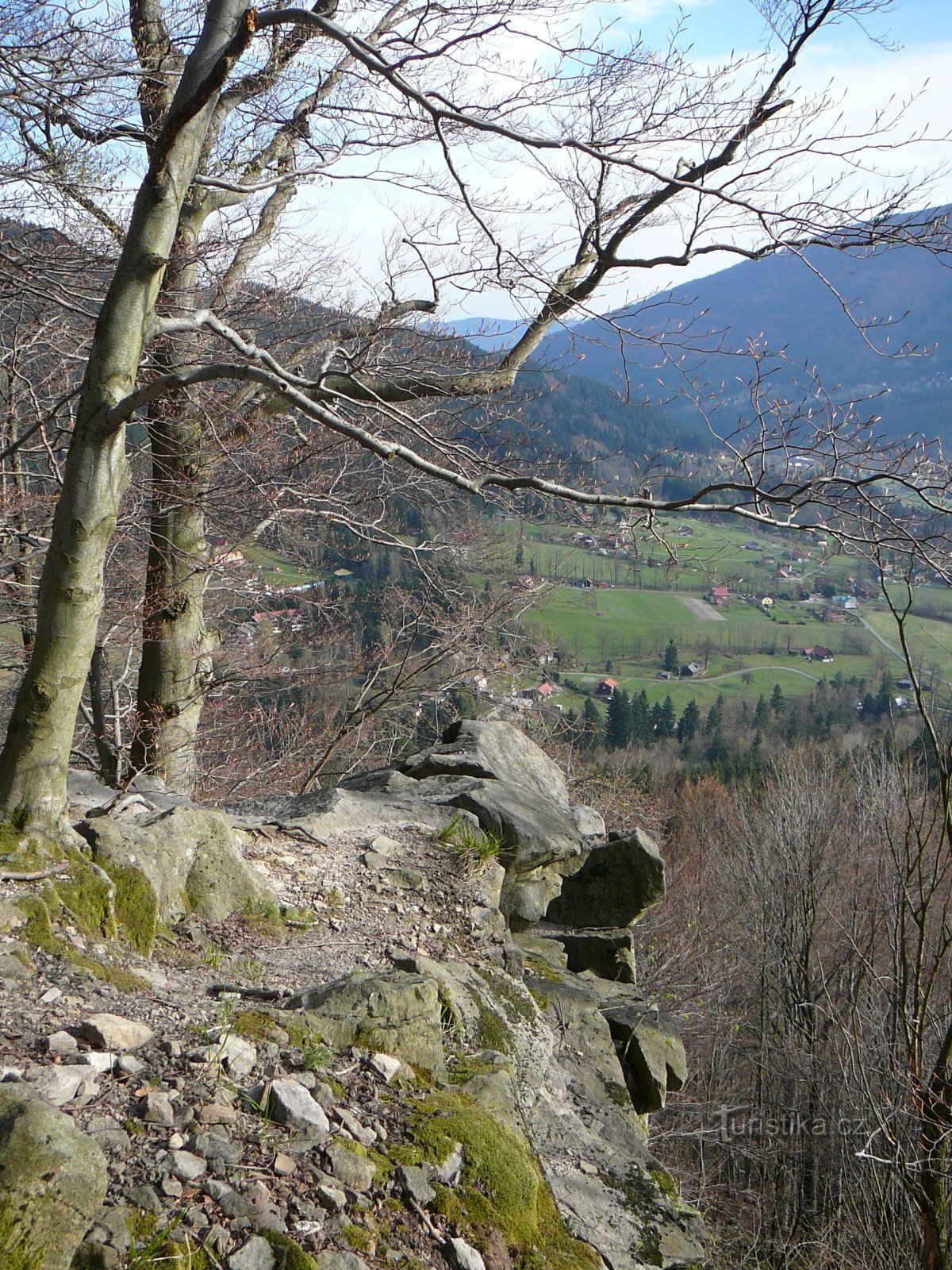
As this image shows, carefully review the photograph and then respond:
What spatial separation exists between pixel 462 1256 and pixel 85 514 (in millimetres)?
2889

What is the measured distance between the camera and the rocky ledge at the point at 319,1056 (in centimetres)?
209

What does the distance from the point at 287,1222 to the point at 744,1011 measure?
2185 centimetres

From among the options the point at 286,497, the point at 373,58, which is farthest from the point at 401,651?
the point at 373,58

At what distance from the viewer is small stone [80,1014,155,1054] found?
104 inches

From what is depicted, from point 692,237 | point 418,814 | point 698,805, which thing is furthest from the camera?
point 698,805

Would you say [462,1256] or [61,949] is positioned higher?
[61,949]

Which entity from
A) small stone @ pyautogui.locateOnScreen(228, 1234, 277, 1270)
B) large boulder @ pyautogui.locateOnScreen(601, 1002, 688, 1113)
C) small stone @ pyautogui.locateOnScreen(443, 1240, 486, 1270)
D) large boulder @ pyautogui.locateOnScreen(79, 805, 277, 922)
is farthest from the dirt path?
small stone @ pyautogui.locateOnScreen(228, 1234, 277, 1270)

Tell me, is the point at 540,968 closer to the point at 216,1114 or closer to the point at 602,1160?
the point at 602,1160

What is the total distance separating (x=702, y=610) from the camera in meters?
64.4

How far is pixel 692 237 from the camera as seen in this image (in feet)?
15.7

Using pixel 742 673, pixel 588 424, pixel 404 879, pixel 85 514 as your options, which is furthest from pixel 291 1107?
pixel 742 673

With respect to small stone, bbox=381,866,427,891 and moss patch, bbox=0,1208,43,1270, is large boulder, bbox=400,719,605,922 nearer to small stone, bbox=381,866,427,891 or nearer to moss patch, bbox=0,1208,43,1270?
small stone, bbox=381,866,427,891

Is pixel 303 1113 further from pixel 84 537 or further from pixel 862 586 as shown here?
pixel 862 586

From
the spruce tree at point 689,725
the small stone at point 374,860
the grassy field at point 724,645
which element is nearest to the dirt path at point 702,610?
the grassy field at point 724,645
